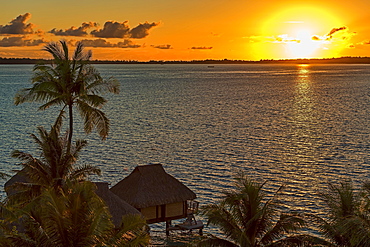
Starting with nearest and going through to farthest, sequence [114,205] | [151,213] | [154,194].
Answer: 1. [114,205]
2. [154,194]
3. [151,213]

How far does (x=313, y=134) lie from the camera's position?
71.1m

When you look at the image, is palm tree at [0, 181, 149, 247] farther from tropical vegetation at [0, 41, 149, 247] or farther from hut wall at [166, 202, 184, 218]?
hut wall at [166, 202, 184, 218]

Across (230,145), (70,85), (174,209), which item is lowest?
(230,145)

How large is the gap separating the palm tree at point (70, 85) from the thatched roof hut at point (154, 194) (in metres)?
4.52

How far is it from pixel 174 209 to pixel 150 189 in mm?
2063

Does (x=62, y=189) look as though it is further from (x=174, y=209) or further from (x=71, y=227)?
(x=174, y=209)

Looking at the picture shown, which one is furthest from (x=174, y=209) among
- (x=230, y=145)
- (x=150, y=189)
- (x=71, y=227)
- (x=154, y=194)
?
(x=230, y=145)

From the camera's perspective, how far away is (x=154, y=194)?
31031mm

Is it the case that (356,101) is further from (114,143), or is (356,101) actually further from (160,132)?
(114,143)

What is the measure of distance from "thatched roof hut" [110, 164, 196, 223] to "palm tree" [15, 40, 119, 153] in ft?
14.8

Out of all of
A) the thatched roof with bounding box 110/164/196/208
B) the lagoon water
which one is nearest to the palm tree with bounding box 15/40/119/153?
the thatched roof with bounding box 110/164/196/208

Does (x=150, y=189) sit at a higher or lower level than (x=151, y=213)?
higher

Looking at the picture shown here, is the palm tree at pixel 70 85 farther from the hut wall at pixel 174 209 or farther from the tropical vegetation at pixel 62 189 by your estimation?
the hut wall at pixel 174 209

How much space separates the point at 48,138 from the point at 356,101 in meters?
112
